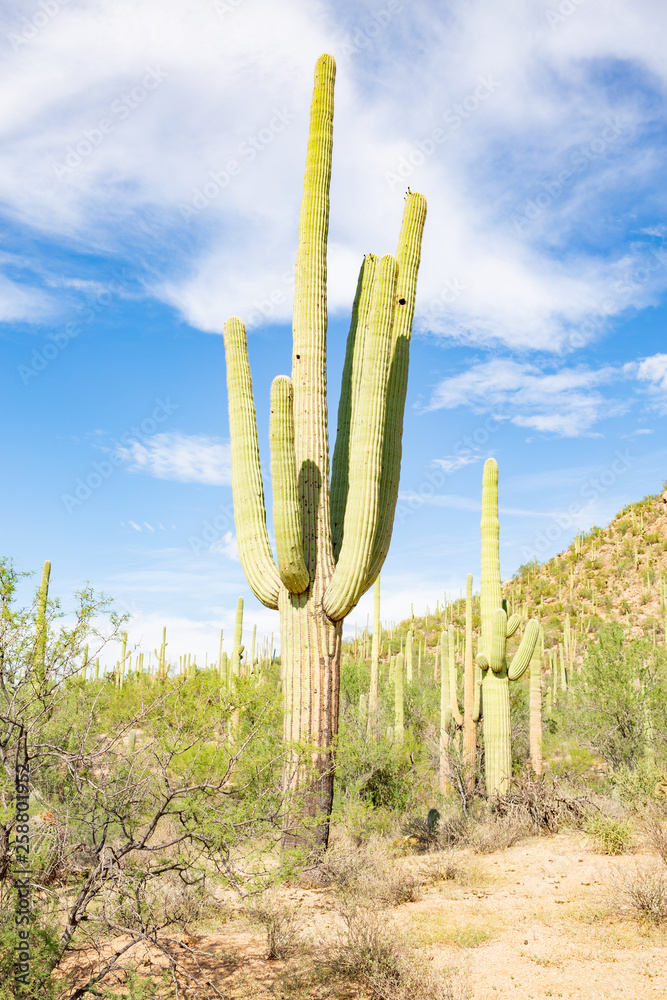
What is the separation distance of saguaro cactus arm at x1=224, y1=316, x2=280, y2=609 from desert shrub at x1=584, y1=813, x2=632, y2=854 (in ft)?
17.7

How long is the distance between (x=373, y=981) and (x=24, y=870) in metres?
2.80

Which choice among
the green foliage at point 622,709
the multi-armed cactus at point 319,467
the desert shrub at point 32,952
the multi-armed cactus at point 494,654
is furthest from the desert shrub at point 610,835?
the desert shrub at point 32,952

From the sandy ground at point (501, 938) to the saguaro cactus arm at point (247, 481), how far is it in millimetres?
3494

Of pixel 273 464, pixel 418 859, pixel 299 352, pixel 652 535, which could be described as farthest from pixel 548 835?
pixel 652 535

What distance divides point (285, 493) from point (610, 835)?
6393 mm

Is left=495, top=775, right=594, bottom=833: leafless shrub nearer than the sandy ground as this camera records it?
No

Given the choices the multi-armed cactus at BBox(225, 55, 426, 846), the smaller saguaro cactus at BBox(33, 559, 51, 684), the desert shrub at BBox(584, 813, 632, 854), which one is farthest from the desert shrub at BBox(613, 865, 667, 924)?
the smaller saguaro cactus at BBox(33, 559, 51, 684)

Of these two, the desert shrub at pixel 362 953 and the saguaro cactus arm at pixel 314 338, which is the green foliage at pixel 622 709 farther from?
the desert shrub at pixel 362 953

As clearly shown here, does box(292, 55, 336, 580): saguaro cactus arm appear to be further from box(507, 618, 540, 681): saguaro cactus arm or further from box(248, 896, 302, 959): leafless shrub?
box(507, 618, 540, 681): saguaro cactus arm

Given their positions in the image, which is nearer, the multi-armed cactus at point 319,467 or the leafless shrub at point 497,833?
the multi-armed cactus at point 319,467

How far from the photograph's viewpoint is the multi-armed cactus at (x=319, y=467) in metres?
8.45

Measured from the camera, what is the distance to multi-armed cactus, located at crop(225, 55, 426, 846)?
8.45m

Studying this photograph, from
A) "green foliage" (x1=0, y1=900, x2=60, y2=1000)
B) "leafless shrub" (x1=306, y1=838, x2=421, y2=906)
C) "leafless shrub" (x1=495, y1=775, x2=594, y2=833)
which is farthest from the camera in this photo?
"leafless shrub" (x1=495, y1=775, x2=594, y2=833)

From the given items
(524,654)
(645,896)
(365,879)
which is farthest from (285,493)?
(524,654)
